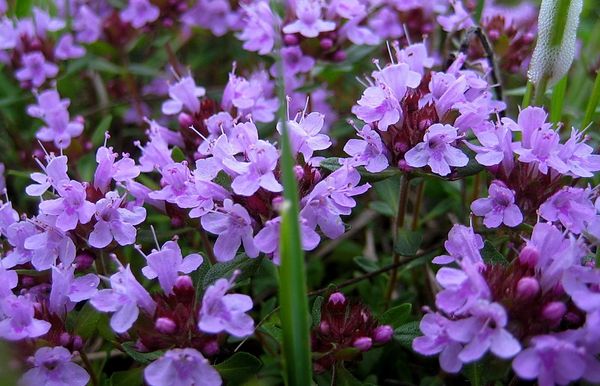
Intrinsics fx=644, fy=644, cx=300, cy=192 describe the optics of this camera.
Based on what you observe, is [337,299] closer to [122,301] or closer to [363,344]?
[363,344]

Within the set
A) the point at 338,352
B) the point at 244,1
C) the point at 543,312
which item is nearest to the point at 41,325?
the point at 338,352

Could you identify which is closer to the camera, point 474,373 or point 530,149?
point 474,373

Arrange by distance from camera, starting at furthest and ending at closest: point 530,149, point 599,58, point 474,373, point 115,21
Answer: point 115,21
point 599,58
point 530,149
point 474,373

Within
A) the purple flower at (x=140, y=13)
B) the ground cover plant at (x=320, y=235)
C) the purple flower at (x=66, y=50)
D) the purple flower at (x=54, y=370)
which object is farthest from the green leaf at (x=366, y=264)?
the purple flower at (x=66, y=50)

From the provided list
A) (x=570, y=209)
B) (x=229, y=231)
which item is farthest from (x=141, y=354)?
(x=570, y=209)

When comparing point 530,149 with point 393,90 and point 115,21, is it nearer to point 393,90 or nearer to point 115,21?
point 393,90

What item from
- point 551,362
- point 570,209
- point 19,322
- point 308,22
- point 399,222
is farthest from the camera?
point 308,22

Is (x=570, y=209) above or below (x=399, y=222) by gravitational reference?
above
